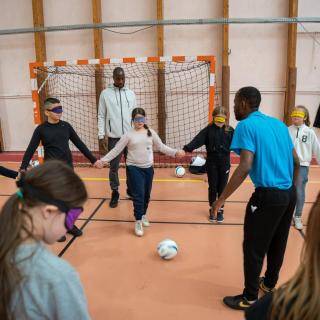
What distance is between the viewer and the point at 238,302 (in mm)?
2832

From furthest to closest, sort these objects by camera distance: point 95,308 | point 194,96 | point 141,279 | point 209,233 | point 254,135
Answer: point 194,96
point 209,233
point 141,279
point 95,308
point 254,135

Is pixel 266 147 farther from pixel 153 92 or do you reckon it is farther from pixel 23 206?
pixel 153 92

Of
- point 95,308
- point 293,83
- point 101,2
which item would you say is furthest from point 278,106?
point 95,308

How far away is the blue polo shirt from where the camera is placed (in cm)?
240

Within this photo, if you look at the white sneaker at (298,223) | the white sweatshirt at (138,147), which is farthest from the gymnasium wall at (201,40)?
the white sweatshirt at (138,147)

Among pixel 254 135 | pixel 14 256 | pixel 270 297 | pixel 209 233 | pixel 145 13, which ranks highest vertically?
pixel 145 13

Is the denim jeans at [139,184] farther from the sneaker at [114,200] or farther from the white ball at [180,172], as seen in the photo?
the white ball at [180,172]

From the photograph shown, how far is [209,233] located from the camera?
4254mm

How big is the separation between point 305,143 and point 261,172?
2055 millimetres

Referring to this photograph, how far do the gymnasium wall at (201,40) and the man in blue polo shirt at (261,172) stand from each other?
230 inches

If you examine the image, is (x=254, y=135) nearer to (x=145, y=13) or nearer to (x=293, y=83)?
(x=293, y=83)

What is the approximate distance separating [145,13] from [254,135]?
6557 millimetres

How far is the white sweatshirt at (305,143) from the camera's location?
13.6 ft

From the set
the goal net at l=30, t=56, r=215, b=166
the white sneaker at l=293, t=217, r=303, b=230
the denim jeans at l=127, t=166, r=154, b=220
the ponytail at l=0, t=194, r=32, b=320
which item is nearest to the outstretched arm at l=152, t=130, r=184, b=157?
the denim jeans at l=127, t=166, r=154, b=220
